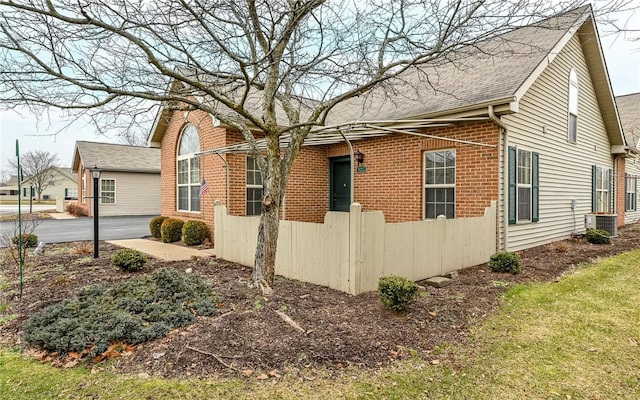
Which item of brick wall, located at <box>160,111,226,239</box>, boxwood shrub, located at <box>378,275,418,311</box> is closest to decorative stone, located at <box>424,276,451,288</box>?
boxwood shrub, located at <box>378,275,418,311</box>

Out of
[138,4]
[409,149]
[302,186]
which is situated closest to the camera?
[138,4]

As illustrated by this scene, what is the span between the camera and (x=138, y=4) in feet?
13.3

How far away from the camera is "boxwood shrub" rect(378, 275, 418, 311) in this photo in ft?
13.5

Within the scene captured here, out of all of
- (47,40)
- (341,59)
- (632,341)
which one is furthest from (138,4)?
(632,341)

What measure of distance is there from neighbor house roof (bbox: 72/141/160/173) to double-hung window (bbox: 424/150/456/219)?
17.7 m

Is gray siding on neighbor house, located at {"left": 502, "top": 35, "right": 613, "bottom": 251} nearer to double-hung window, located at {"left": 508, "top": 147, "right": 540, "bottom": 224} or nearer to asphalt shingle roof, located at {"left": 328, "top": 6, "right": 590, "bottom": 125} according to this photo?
double-hung window, located at {"left": 508, "top": 147, "right": 540, "bottom": 224}

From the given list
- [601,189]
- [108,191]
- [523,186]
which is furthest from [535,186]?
[108,191]

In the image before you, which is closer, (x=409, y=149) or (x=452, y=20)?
(x=452, y=20)

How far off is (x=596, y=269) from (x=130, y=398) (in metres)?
7.50

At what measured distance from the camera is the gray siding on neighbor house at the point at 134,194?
21616 mm

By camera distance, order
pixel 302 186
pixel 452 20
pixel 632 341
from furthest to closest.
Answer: pixel 302 186, pixel 452 20, pixel 632 341

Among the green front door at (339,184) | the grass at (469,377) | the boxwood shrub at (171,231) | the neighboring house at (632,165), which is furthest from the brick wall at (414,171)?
the neighboring house at (632,165)

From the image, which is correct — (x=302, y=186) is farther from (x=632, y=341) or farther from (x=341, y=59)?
(x=632, y=341)

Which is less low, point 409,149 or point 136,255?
point 409,149
